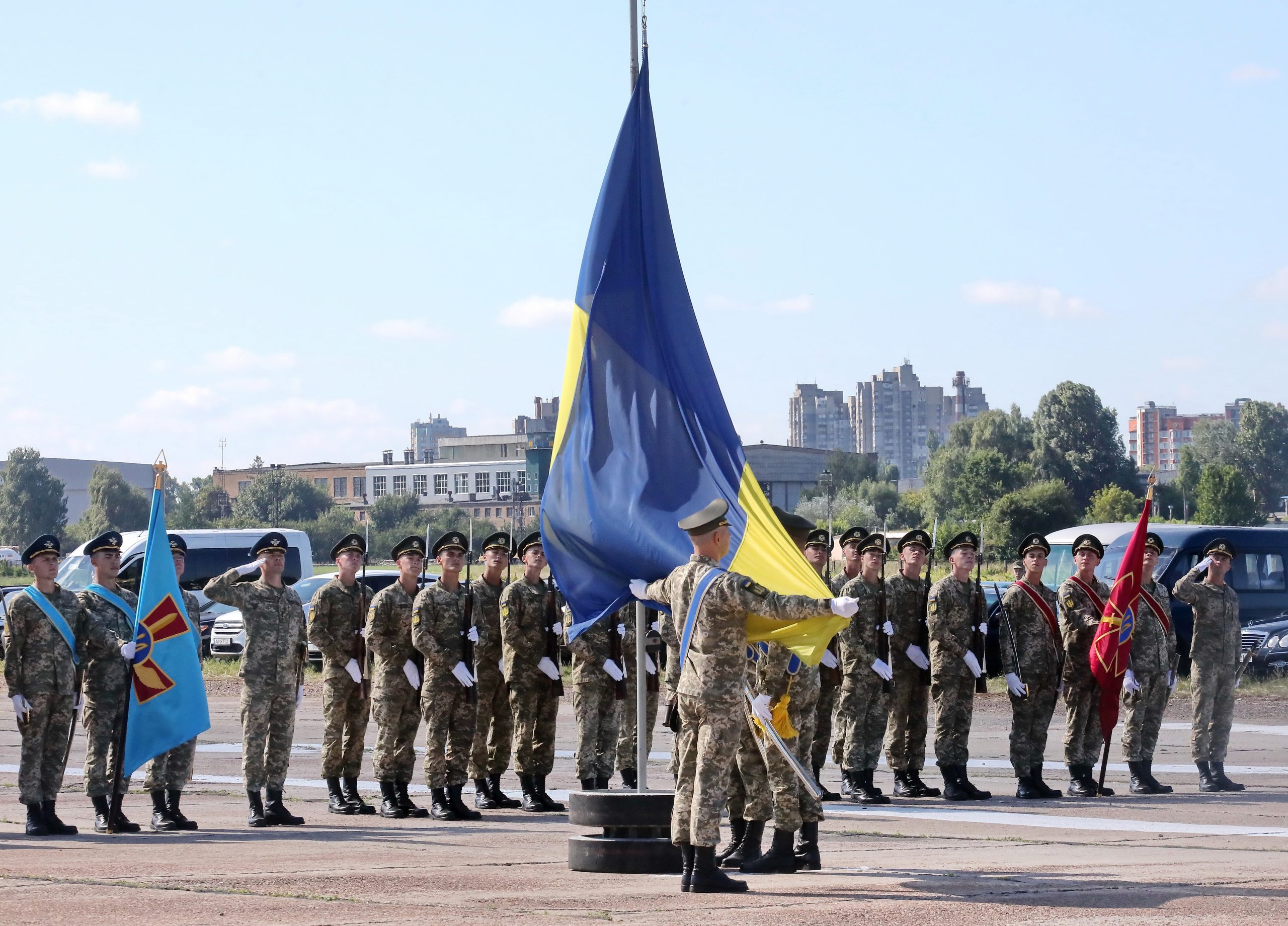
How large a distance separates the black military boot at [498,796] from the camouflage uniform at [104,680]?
251 centimetres

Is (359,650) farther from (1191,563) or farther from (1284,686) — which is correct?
(1191,563)

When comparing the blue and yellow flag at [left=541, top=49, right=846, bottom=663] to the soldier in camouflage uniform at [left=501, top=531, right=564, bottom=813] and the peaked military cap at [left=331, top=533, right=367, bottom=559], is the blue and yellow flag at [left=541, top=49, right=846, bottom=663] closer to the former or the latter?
the peaked military cap at [left=331, top=533, right=367, bottom=559]

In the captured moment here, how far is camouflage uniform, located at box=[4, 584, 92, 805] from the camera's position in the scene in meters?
10.0

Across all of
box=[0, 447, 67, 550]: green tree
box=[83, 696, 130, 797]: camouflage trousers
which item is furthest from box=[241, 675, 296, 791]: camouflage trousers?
box=[0, 447, 67, 550]: green tree

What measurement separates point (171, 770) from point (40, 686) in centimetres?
97

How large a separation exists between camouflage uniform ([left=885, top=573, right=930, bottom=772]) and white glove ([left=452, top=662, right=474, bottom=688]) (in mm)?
3182

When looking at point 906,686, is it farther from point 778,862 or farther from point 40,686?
point 40,686

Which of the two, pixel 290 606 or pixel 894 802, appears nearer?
pixel 290 606

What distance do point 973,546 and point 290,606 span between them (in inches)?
197

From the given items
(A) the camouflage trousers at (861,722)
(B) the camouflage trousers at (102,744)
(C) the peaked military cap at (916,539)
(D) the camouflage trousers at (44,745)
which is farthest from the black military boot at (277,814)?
(C) the peaked military cap at (916,539)

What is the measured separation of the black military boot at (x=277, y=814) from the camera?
10.4 m

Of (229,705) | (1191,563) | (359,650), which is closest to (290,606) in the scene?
(359,650)

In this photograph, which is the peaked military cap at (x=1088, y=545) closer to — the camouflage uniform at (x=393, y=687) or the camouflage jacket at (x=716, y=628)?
the camouflage uniform at (x=393, y=687)

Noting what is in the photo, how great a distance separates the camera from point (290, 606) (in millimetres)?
10828
